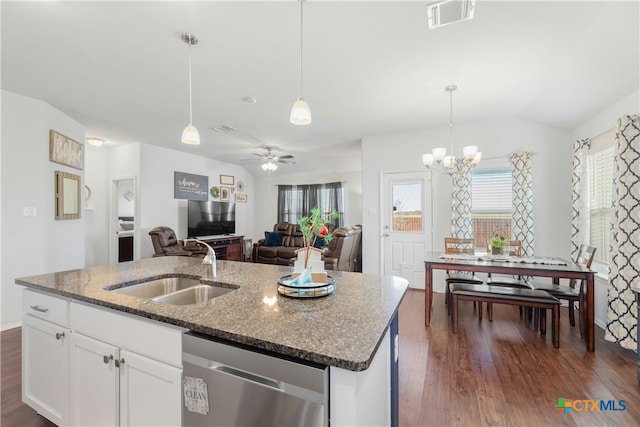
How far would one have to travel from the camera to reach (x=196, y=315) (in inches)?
43.0

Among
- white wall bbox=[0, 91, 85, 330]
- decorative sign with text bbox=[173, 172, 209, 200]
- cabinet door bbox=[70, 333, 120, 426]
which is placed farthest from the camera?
decorative sign with text bbox=[173, 172, 209, 200]

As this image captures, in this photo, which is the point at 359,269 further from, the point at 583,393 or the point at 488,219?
the point at 583,393

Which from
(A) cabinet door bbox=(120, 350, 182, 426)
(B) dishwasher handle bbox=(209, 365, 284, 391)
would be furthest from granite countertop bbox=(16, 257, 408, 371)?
(A) cabinet door bbox=(120, 350, 182, 426)

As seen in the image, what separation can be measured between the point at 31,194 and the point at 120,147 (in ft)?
8.31

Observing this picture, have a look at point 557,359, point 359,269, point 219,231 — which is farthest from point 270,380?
point 219,231

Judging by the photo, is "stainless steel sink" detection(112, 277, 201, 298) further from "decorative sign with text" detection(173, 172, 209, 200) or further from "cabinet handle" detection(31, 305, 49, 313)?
"decorative sign with text" detection(173, 172, 209, 200)

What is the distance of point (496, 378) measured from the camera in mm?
2107

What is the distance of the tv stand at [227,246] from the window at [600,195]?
20.2 feet

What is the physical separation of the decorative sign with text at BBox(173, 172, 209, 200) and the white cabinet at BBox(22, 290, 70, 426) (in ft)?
14.8

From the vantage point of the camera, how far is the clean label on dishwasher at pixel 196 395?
101 cm

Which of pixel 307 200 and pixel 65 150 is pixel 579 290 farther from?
pixel 65 150

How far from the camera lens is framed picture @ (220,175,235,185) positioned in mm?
7094

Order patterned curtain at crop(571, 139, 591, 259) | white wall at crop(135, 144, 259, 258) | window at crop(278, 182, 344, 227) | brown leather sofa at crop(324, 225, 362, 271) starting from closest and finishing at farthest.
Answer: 1. patterned curtain at crop(571, 139, 591, 259)
2. brown leather sofa at crop(324, 225, 362, 271)
3. white wall at crop(135, 144, 259, 258)
4. window at crop(278, 182, 344, 227)

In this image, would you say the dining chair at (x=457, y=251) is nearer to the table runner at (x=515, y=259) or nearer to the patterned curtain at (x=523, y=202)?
the table runner at (x=515, y=259)
